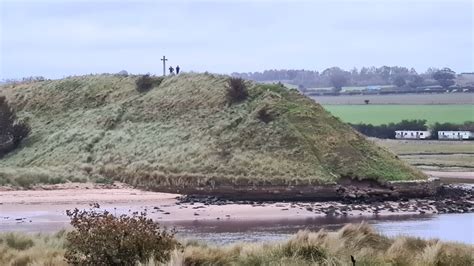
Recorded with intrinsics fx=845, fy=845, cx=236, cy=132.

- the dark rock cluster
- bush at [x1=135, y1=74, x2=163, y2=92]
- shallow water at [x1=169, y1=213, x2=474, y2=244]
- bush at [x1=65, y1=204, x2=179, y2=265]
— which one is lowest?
the dark rock cluster

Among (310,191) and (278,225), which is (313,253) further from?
(310,191)

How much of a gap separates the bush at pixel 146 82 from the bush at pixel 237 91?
728cm

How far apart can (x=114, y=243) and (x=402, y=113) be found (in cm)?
9780

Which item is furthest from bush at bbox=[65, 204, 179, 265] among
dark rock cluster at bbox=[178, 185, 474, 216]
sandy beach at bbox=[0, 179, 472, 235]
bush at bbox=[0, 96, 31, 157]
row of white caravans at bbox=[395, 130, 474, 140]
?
row of white caravans at bbox=[395, 130, 474, 140]

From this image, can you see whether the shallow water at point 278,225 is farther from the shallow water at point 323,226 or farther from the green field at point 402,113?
the green field at point 402,113

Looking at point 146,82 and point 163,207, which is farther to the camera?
point 146,82

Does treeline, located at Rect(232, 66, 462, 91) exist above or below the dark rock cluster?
above

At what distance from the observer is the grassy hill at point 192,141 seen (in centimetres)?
4131

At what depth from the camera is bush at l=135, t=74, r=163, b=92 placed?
54.0 meters

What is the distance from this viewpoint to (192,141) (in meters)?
45.3

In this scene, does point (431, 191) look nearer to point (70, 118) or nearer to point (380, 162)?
point (380, 162)

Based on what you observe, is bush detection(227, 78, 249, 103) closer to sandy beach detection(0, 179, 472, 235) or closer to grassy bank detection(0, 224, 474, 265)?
sandy beach detection(0, 179, 472, 235)

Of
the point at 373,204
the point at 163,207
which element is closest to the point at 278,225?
the point at 163,207

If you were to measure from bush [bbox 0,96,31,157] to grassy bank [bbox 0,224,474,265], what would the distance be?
37776mm
